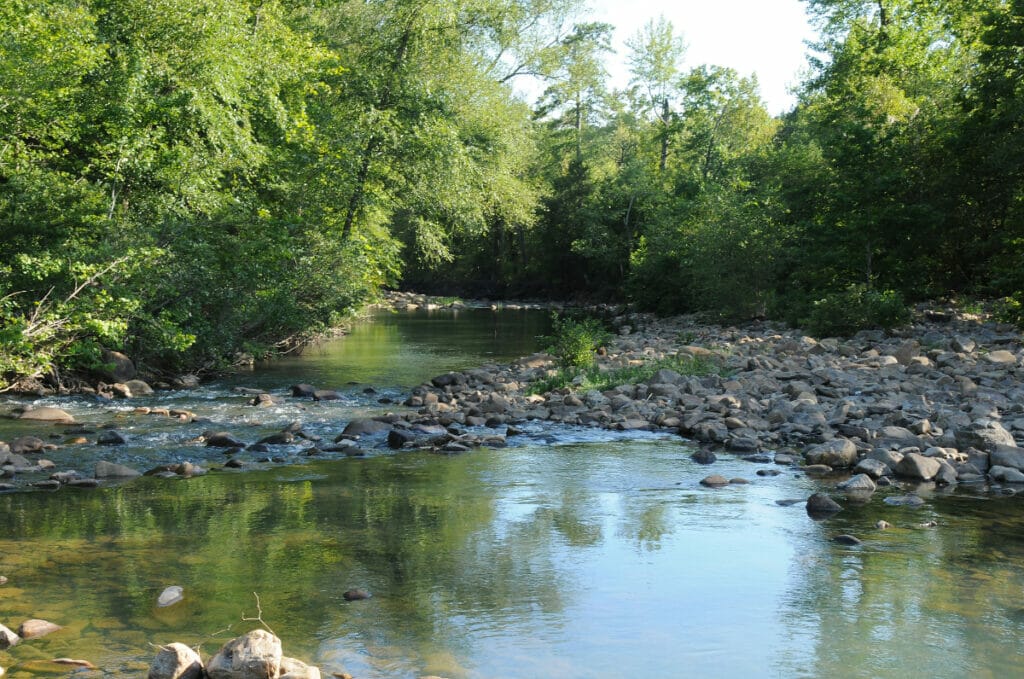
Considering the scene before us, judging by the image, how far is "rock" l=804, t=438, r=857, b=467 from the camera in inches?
374

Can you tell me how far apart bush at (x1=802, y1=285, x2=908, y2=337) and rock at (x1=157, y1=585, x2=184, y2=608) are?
680 inches

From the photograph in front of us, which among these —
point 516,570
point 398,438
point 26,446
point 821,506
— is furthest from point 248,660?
point 26,446

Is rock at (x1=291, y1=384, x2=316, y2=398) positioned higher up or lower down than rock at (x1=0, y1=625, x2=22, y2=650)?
higher up

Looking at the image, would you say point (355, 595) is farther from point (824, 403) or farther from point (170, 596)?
point (824, 403)

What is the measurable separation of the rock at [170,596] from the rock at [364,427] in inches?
230

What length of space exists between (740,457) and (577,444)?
206 cm

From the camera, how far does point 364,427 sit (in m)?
11.7

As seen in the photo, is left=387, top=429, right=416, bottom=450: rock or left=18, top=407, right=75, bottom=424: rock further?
left=18, top=407, right=75, bottom=424: rock

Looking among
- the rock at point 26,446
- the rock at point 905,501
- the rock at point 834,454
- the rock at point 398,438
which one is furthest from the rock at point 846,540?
the rock at point 26,446

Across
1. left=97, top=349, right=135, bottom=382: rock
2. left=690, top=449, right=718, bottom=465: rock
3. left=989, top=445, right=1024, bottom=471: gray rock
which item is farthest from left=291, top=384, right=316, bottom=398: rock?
left=989, top=445, right=1024, bottom=471: gray rock

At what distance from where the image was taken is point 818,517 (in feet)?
24.9

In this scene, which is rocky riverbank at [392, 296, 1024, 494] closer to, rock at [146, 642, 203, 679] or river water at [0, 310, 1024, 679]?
river water at [0, 310, 1024, 679]

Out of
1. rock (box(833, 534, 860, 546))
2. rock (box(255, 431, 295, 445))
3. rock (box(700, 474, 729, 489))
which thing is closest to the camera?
rock (box(833, 534, 860, 546))

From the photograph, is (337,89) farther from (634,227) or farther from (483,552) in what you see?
(634,227)
